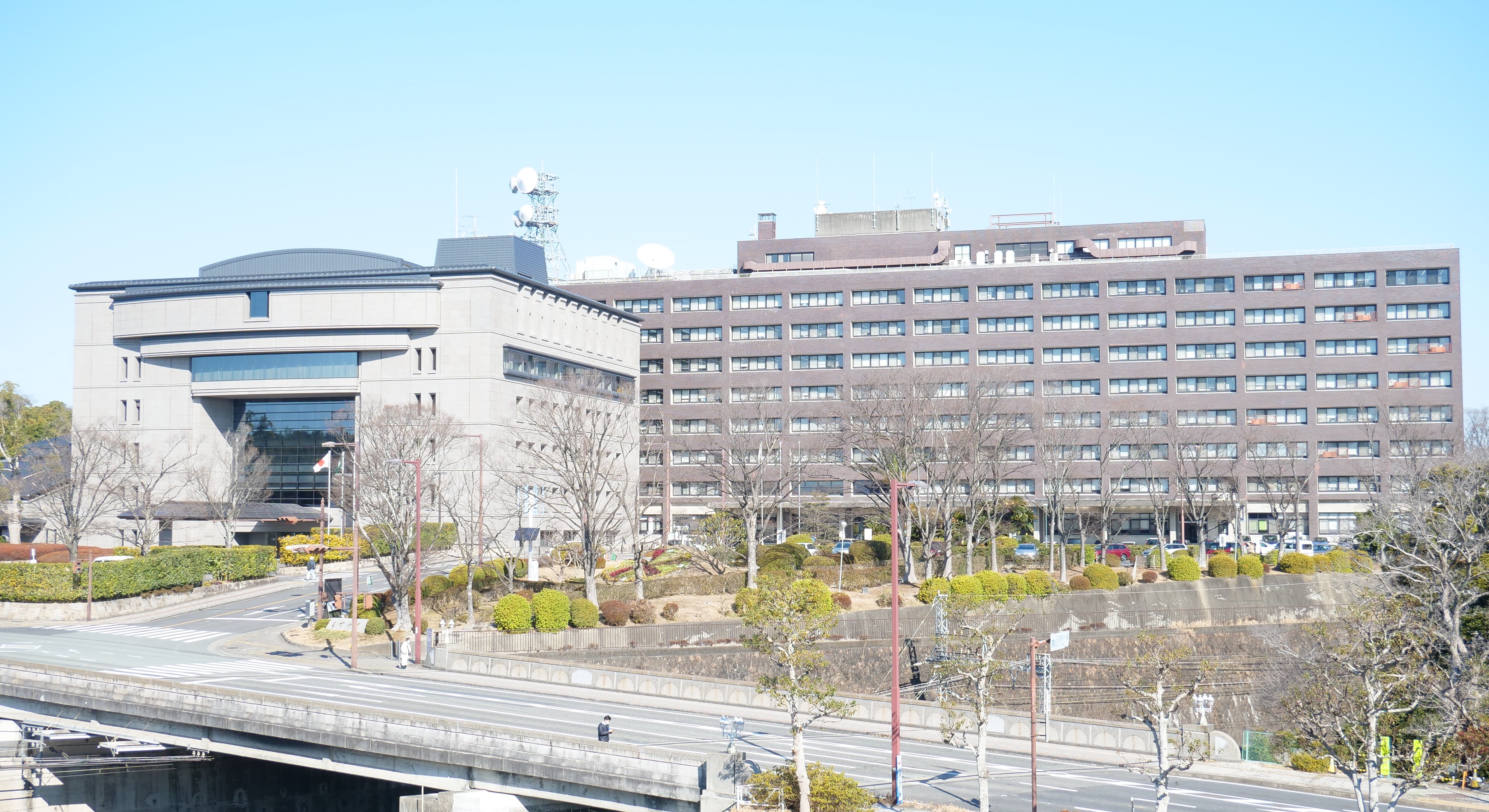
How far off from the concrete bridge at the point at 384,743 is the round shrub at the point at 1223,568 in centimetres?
4934

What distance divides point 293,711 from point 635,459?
69539 mm

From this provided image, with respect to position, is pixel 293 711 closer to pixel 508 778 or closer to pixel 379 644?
pixel 508 778

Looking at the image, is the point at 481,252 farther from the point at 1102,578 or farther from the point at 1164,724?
the point at 1164,724

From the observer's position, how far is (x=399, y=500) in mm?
57438

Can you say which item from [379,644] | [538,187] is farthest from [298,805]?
[538,187]

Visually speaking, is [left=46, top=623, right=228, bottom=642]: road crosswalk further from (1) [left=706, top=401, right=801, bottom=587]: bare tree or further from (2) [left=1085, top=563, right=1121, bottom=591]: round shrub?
(2) [left=1085, top=563, right=1121, bottom=591]: round shrub

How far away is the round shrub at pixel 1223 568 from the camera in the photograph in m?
71.6

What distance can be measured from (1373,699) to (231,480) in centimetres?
7363

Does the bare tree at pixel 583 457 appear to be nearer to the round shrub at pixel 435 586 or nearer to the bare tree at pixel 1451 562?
the round shrub at pixel 435 586

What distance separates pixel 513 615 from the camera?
5203 centimetres

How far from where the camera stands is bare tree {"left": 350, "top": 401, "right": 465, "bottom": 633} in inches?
2233

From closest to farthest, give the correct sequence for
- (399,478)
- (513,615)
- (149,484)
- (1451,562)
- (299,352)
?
1. (1451,562)
2. (513,615)
3. (399,478)
4. (149,484)
5. (299,352)

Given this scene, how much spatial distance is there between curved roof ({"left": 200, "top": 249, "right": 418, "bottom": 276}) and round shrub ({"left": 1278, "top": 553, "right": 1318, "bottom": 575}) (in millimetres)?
61323

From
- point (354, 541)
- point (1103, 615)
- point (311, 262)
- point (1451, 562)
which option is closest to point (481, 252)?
point (311, 262)
